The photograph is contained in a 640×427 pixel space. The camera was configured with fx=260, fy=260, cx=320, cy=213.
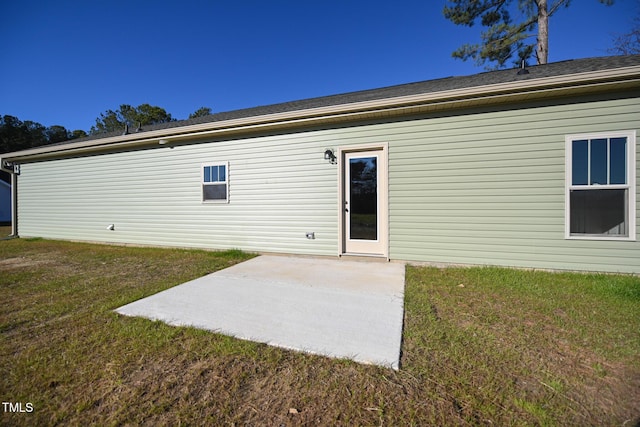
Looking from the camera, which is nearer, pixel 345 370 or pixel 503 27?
pixel 345 370

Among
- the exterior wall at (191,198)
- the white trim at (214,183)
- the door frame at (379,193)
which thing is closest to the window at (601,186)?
the door frame at (379,193)

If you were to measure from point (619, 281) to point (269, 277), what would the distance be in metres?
5.08

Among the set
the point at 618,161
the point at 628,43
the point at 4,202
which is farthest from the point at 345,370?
the point at 4,202

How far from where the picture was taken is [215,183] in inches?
255

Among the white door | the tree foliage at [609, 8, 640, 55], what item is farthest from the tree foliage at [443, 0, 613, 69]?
the white door

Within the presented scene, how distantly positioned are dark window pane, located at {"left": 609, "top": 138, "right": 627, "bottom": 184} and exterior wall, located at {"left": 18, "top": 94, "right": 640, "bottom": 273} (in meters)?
0.23

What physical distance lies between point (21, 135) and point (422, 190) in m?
42.0

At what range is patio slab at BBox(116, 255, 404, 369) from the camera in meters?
2.26

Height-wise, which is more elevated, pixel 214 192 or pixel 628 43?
→ pixel 628 43

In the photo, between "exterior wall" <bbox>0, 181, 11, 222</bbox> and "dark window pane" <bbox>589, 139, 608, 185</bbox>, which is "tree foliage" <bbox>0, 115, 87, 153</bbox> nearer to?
"exterior wall" <bbox>0, 181, 11, 222</bbox>

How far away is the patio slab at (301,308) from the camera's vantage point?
2260 millimetres

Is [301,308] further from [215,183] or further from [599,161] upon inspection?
[599,161]

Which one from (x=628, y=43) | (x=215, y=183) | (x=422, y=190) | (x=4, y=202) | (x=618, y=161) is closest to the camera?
(x=618, y=161)

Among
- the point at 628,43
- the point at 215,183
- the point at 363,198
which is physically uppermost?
the point at 628,43
